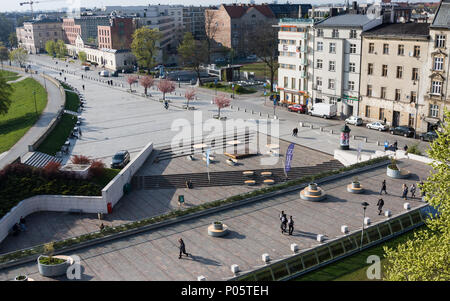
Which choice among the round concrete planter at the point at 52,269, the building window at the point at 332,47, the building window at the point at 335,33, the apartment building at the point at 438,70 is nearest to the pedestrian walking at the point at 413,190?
the apartment building at the point at 438,70

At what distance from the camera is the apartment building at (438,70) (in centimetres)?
5459

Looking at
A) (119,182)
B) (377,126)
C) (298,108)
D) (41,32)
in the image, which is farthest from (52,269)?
(41,32)

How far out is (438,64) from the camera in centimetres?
5569

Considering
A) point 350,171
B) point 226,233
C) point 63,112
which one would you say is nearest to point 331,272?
point 226,233

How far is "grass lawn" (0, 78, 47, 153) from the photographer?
60312mm

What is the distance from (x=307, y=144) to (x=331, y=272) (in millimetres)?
28950

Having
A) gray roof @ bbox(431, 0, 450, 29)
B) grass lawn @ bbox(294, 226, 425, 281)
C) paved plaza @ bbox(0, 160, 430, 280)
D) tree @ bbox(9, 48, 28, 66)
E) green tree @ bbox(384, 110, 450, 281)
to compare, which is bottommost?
grass lawn @ bbox(294, 226, 425, 281)

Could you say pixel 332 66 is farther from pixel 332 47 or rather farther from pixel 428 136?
pixel 428 136

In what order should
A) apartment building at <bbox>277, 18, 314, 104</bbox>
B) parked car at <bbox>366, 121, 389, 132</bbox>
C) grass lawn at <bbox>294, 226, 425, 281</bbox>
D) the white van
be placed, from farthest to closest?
apartment building at <bbox>277, 18, 314, 104</bbox>, the white van, parked car at <bbox>366, 121, 389, 132</bbox>, grass lawn at <bbox>294, 226, 425, 281</bbox>

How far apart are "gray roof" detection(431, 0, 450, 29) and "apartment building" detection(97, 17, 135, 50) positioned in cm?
10364

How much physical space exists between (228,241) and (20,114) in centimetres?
6093

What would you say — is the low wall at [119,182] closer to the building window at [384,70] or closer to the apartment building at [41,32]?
the building window at [384,70]

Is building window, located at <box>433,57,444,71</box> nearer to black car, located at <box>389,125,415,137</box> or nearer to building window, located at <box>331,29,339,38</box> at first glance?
black car, located at <box>389,125,415,137</box>

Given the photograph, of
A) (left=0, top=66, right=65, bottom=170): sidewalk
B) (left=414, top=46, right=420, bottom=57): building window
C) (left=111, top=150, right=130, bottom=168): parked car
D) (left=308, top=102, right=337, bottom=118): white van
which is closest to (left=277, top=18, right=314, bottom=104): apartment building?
(left=308, top=102, right=337, bottom=118): white van
